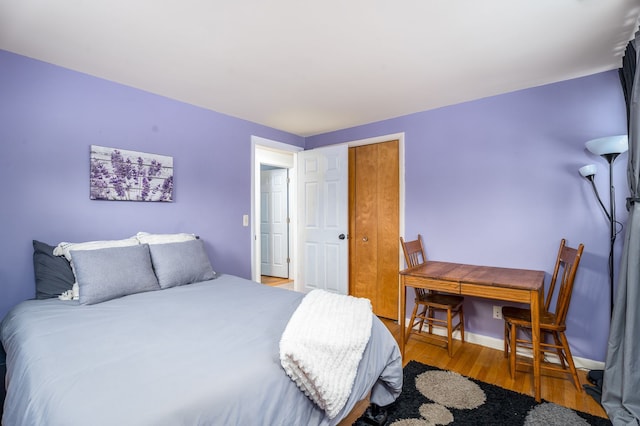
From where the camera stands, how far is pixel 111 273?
6.63 ft

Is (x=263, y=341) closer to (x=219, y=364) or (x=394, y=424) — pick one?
(x=219, y=364)

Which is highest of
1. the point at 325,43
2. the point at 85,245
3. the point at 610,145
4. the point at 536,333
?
the point at 325,43

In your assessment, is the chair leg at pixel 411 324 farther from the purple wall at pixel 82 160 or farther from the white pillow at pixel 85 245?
the white pillow at pixel 85 245

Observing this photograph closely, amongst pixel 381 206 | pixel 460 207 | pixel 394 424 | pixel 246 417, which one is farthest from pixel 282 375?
pixel 381 206

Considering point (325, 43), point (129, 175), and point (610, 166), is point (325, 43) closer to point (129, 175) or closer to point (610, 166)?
point (129, 175)

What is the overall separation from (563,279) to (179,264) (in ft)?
9.69

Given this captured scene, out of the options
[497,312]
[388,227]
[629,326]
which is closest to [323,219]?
[388,227]

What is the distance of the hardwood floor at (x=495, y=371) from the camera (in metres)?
2.05

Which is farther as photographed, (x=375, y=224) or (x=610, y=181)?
(x=375, y=224)

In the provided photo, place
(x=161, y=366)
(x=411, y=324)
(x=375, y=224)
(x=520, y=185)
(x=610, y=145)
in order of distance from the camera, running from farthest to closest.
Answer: (x=375, y=224) < (x=411, y=324) < (x=520, y=185) < (x=610, y=145) < (x=161, y=366)

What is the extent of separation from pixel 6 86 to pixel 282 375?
2619 mm

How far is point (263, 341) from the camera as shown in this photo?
137 centimetres

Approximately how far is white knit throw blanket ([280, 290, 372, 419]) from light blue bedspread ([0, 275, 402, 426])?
0.21 feet

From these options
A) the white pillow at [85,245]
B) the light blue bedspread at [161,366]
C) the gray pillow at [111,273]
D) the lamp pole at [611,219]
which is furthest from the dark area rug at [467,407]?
the white pillow at [85,245]
